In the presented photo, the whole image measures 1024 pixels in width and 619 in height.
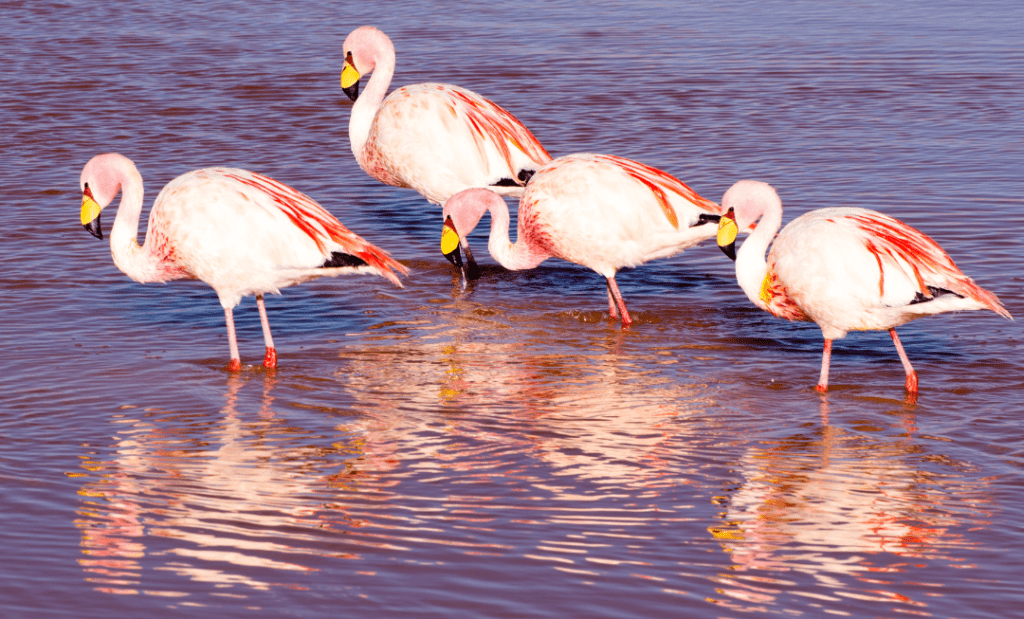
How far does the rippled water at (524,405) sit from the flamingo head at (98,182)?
78cm

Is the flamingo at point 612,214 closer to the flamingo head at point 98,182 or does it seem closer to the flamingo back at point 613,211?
the flamingo back at point 613,211

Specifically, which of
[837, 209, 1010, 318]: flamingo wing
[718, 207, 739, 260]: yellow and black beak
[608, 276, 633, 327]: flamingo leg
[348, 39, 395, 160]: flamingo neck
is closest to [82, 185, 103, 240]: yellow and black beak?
[348, 39, 395, 160]: flamingo neck

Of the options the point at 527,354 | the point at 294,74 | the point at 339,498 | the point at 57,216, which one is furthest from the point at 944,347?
the point at 294,74

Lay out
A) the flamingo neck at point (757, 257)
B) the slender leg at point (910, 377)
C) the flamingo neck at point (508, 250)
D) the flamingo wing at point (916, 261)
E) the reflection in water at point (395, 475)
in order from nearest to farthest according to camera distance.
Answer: the reflection in water at point (395, 475) < the flamingo wing at point (916, 261) < the slender leg at point (910, 377) < the flamingo neck at point (757, 257) < the flamingo neck at point (508, 250)

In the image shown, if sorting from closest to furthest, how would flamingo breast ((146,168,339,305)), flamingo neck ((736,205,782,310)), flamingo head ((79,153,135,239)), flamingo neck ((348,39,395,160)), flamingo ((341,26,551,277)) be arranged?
flamingo neck ((736,205,782,310)), flamingo breast ((146,168,339,305)), flamingo head ((79,153,135,239)), flamingo ((341,26,551,277)), flamingo neck ((348,39,395,160))

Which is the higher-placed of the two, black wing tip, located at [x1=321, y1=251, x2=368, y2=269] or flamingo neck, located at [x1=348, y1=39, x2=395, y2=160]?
flamingo neck, located at [x1=348, y1=39, x2=395, y2=160]

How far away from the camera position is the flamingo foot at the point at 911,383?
7134 mm

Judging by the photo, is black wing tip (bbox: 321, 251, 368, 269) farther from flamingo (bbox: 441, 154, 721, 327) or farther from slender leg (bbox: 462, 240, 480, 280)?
slender leg (bbox: 462, 240, 480, 280)

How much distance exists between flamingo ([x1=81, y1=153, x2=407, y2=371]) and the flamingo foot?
3066 mm

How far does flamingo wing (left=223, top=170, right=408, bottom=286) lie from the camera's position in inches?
305

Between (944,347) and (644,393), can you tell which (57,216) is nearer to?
(644,393)

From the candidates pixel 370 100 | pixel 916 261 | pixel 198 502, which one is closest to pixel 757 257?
pixel 916 261


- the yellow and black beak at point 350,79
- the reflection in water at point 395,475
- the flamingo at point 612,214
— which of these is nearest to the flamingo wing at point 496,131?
the yellow and black beak at point 350,79

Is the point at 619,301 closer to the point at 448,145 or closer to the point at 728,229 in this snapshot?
the point at 728,229
